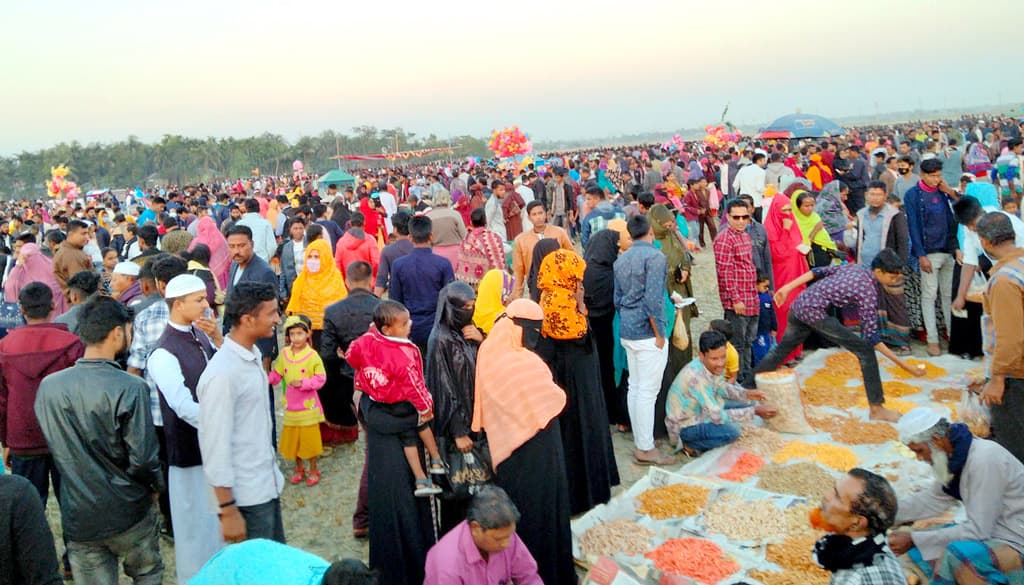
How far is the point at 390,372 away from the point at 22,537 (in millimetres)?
1539

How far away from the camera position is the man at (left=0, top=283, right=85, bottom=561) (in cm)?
376

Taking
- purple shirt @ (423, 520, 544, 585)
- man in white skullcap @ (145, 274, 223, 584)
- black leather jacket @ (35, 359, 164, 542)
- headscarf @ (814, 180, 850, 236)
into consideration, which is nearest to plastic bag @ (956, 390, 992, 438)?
purple shirt @ (423, 520, 544, 585)

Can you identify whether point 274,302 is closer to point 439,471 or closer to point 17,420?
point 439,471

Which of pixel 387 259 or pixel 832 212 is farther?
pixel 832 212

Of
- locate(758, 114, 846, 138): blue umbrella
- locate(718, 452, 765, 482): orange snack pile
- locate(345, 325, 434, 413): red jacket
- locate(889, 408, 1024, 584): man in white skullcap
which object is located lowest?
locate(718, 452, 765, 482): orange snack pile

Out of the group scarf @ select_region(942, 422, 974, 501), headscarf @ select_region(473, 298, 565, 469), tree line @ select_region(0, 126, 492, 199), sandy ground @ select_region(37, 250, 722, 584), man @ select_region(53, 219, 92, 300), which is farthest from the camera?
tree line @ select_region(0, 126, 492, 199)

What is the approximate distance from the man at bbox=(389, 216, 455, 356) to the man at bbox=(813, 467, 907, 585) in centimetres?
330

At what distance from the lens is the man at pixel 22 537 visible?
7.41 feet

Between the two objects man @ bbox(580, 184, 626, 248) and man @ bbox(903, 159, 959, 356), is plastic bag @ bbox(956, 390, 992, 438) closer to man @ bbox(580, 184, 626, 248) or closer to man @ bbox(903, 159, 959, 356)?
man @ bbox(903, 159, 959, 356)

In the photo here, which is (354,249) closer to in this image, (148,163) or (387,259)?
(387,259)

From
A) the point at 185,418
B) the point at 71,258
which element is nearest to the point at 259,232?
the point at 71,258

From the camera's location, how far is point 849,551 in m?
2.74

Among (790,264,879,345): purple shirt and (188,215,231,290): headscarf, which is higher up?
(188,215,231,290): headscarf

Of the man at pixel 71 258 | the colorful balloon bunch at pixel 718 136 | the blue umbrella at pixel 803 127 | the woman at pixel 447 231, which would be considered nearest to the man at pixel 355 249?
the woman at pixel 447 231
